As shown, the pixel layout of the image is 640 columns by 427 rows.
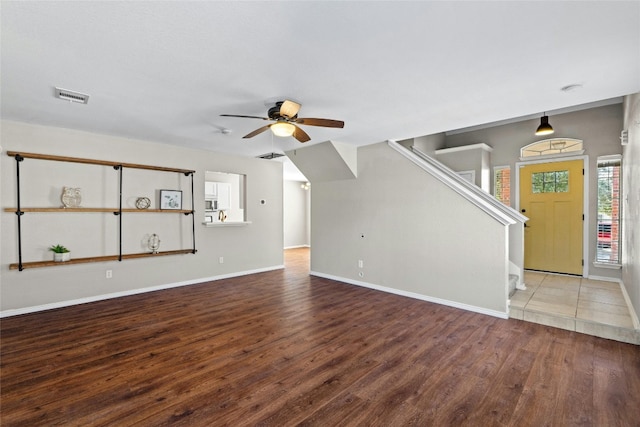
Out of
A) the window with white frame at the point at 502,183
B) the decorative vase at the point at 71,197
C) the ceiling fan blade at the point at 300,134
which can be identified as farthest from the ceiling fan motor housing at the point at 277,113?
the window with white frame at the point at 502,183

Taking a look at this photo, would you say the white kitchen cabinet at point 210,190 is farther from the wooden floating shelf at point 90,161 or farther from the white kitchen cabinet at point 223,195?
the wooden floating shelf at point 90,161

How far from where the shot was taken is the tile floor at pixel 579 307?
3119mm

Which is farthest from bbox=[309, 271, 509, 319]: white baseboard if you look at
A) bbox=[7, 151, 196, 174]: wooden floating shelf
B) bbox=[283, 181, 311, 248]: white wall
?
bbox=[283, 181, 311, 248]: white wall

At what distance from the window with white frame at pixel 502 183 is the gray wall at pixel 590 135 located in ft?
0.29

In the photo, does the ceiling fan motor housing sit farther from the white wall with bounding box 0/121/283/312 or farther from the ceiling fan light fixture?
the white wall with bounding box 0/121/283/312

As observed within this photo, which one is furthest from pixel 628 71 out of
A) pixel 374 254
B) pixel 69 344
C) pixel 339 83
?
pixel 69 344

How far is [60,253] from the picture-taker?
157 inches

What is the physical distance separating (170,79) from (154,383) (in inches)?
100

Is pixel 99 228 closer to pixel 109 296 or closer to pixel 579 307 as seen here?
pixel 109 296

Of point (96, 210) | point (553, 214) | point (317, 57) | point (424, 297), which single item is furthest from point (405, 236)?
point (96, 210)

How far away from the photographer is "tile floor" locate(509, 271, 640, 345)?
3.12 m

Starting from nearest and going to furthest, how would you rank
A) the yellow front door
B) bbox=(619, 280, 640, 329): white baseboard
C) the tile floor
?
1. bbox=(619, 280, 640, 329): white baseboard
2. the tile floor
3. the yellow front door

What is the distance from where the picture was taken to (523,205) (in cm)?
572

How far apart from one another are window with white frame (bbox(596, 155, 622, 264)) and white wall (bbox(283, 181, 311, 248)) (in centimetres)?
727
